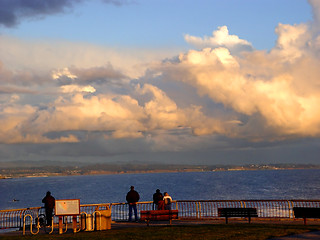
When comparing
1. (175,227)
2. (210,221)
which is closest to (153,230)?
(175,227)

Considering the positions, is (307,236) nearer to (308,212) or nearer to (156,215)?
(308,212)

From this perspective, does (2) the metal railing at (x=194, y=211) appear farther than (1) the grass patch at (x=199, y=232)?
Yes

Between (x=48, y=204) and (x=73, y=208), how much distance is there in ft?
10.4

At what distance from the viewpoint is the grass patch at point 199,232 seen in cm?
1920

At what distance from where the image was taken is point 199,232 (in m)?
20.6

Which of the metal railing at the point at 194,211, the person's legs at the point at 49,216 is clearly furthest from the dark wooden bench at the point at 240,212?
the person's legs at the point at 49,216

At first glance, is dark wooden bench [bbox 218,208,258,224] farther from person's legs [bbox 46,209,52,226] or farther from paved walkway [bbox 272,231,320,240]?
person's legs [bbox 46,209,52,226]

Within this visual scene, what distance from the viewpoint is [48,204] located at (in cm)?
2591

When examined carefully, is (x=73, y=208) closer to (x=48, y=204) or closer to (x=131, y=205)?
(x=48, y=204)

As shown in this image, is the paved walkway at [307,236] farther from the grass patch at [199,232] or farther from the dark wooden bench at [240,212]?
the dark wooden bench at [240,212]

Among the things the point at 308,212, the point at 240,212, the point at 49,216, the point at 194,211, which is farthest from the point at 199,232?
the point at 194,211

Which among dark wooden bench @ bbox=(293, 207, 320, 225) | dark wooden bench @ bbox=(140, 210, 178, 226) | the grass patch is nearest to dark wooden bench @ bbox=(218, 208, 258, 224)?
the grass patch

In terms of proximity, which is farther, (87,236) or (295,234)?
(87,236)

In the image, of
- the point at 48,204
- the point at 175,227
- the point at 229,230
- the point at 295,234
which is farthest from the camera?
the point at 48,204
